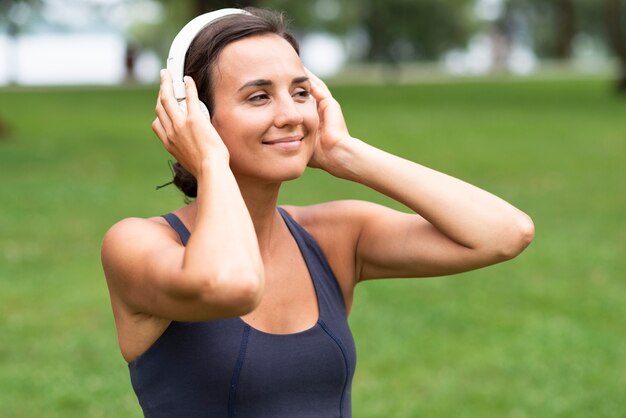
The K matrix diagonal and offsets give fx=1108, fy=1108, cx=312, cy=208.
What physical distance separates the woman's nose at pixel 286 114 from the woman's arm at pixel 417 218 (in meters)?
0.35

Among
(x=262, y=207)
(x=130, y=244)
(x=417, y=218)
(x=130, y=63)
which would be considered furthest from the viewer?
(x=130, y=63)

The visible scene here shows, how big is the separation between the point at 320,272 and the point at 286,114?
512 mm

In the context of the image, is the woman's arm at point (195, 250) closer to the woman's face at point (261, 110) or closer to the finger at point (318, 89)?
the woman's face at point (261, 110)

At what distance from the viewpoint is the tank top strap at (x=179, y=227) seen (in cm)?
292

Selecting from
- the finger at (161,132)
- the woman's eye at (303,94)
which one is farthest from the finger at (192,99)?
the woman's eye at (303,94)

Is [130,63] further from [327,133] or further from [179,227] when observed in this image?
[179,227]

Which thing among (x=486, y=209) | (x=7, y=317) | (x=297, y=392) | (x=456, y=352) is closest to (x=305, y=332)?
(x=297, y=392)

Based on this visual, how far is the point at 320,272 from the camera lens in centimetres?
312

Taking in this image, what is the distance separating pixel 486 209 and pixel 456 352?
15.9 ft

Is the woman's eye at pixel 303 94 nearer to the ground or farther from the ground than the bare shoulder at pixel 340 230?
farther from the ground

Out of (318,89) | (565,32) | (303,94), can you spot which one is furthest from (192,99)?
(565,32)

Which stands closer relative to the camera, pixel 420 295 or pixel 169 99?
pixel 169 99

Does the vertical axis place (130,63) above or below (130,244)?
below

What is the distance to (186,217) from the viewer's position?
3.01m
